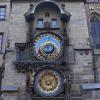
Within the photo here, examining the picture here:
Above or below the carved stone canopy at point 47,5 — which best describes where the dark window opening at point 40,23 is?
below

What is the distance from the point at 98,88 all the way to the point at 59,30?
605 cm

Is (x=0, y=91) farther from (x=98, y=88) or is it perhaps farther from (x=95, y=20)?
(x=95, y=20)

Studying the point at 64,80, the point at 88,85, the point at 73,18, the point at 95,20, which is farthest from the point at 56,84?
the point at 95,20

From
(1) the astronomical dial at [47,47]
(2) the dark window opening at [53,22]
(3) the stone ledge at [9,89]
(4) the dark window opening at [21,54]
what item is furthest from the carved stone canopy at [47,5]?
(3) the stone ledge at [9,89]

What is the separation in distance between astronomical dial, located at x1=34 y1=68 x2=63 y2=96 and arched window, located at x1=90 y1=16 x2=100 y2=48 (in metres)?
6.06

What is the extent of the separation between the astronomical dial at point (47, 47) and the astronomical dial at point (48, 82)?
4.53 ft

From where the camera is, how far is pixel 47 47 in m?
24.0

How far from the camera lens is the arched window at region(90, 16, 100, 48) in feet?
90.2

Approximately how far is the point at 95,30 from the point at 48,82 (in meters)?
8.21

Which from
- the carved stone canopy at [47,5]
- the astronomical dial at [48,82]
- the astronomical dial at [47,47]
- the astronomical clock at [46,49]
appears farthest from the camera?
the carved stone canopy at [47,5]

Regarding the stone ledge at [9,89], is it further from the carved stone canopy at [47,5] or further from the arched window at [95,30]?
the arched window at [95,30]

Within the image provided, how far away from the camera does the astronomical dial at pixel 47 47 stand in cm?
2362

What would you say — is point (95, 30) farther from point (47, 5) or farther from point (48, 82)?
point (48, 82)

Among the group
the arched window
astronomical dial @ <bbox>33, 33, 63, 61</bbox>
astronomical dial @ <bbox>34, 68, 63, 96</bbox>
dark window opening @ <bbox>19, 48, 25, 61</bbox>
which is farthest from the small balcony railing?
the arched window
